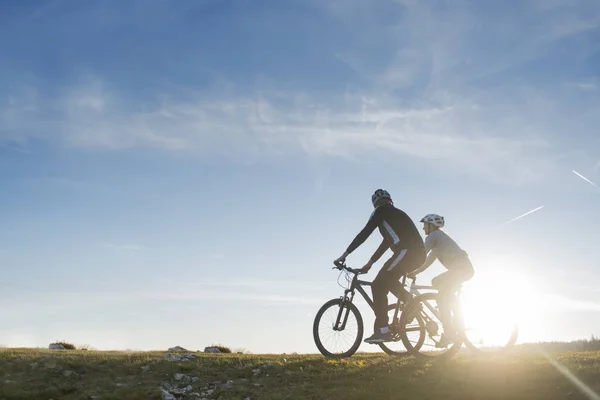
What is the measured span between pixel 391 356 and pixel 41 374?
943 centimetres

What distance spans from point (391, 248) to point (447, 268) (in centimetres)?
154

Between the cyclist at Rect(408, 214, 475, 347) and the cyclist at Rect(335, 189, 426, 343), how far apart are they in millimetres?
397

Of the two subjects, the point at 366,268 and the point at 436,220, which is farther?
the point at 366,268

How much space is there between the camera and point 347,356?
50.8 feet

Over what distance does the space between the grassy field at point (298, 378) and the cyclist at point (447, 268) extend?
3.31 feet

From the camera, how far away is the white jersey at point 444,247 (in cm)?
1479

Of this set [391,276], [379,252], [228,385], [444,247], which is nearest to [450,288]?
[444,247]

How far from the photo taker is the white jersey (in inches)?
582

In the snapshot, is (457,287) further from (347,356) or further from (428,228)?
(347,356)

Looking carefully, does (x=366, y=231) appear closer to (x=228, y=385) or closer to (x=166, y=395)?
(x=228, y=385)

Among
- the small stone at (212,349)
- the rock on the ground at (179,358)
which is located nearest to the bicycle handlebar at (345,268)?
the rock on the ground at (179,358)

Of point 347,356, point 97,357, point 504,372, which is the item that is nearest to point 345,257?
point 347,356

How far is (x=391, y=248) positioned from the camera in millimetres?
15242

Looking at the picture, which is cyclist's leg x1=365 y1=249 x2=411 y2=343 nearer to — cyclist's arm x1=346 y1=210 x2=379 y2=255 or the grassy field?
the grassy field
